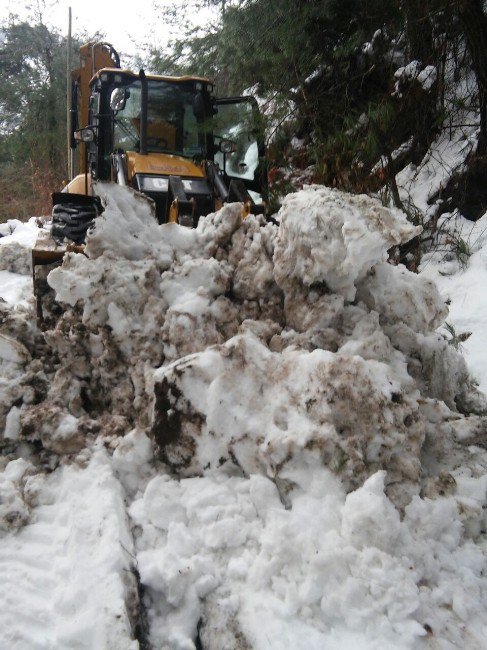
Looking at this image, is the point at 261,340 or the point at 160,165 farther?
the point at 160,165

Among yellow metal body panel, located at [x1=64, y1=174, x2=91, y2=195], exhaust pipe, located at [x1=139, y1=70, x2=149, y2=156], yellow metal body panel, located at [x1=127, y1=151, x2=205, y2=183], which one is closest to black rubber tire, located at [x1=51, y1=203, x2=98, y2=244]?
yellow metal body panel, located at [x1=127, y1=151, x2=205, y2=183]

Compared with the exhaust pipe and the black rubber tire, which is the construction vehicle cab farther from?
the black rubber tire

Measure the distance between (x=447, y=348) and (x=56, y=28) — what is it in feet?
56.9

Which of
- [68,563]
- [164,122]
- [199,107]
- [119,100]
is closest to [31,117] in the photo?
[164,122]

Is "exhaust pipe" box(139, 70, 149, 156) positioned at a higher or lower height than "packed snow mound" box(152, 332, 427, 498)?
higher

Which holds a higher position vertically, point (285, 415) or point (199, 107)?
point (199, 107)

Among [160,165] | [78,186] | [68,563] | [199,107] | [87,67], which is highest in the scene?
[87,67]

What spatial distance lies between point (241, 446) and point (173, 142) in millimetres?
3679

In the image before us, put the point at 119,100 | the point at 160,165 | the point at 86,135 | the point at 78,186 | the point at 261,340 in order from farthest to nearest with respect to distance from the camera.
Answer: the point at 78,186 → the point at 160,165 → the point at 86,135 → the point at 119,100 → the point at 261,340

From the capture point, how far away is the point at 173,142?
4.85 m

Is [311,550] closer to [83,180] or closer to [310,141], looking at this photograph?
[83,180]

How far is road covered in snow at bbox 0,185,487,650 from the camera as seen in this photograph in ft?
4.86

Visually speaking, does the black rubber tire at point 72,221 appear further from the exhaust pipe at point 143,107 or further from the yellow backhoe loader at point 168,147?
the exhaust pipe at point 143,107

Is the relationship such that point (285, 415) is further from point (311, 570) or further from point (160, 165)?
point (160, 165)
